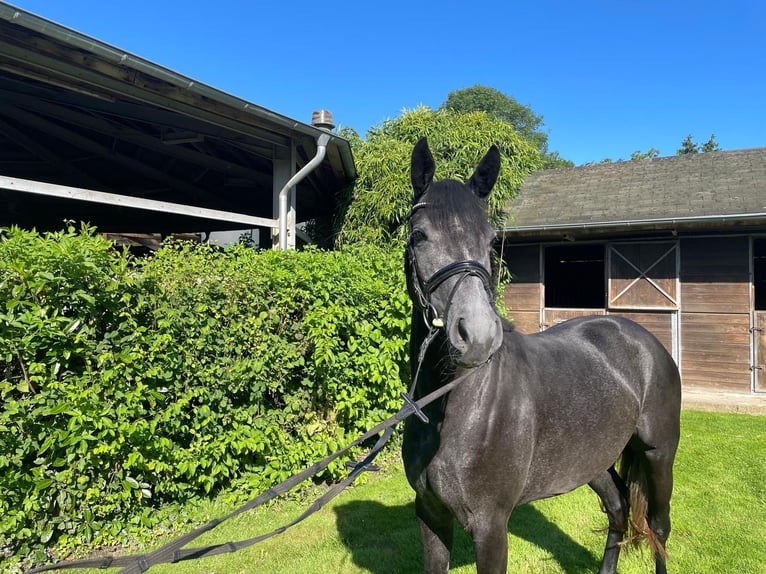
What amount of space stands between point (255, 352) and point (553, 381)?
236cm

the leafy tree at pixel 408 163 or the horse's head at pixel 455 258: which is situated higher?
the leafy tree at pixel 408 163

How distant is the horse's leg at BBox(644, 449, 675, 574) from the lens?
2719mm

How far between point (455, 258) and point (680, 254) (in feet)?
28.6

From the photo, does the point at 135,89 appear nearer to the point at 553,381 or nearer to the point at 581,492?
the point at 553,381

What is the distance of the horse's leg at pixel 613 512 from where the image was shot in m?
2.92

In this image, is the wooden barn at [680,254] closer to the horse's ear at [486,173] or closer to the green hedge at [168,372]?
the green hedge at [168,372]

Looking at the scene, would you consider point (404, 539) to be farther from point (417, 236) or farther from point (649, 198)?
point (649, 198)

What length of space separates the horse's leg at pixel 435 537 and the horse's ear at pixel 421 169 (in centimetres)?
138

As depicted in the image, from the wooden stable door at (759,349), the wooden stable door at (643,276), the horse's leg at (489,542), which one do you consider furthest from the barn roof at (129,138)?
the wooden stable door at (759,349)

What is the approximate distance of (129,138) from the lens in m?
6.36

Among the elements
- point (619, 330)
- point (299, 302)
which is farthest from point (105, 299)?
point (619, 330)

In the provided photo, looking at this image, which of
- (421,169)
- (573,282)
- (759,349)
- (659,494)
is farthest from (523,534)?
(573,282)

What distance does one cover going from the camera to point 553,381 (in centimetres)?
222

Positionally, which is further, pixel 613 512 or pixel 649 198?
pixel 649 198
